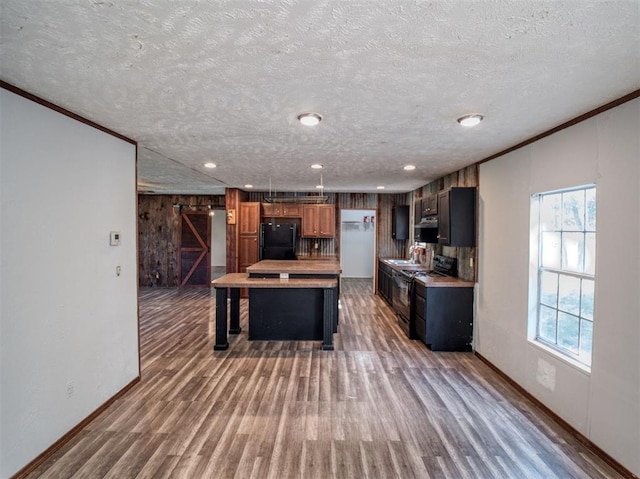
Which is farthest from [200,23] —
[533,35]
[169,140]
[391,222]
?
[391,222]

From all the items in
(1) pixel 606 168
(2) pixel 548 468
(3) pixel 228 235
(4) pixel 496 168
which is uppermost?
(4) pixel 496 168

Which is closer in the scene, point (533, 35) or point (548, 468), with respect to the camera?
point (533, 35)

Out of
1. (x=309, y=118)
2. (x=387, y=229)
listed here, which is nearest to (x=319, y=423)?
(x=309, y=118)

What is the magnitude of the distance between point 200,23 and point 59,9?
1.74 feet

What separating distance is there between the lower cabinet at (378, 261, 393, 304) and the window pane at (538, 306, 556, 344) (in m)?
3.05

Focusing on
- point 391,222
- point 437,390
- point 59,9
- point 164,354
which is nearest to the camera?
point 59,9

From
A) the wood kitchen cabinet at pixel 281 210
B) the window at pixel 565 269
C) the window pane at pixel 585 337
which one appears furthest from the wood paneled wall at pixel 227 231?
the window pane at pixel 585 337

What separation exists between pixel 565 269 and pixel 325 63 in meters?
2.56

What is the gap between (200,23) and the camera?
1271 mm

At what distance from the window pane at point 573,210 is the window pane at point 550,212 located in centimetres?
6

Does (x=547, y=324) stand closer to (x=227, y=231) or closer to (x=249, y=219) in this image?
(x=249, y=219)

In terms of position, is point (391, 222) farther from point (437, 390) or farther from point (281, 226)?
point (437, 390)

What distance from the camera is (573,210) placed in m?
2.50

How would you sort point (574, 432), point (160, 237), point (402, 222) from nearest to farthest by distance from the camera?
point (574, 432) < point (402, 222) < point (160, 237)
